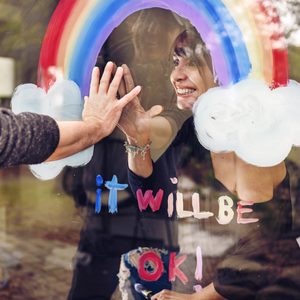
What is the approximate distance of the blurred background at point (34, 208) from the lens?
6.29 ft

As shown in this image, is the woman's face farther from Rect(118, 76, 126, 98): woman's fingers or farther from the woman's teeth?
Rect(118, 76, 126, 98): woman's fingers

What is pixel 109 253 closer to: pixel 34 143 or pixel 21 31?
pixel 34 143

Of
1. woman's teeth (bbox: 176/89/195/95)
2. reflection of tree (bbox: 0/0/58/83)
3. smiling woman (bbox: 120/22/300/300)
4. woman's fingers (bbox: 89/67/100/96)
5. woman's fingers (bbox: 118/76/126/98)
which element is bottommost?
smiling woman (bbox: 120/22/300/300)

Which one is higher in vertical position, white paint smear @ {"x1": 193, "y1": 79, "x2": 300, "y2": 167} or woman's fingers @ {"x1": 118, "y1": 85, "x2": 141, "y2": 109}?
woman's fingers @ {"x1": 118, "y1": 85, "x2": 141, "y2": 109}

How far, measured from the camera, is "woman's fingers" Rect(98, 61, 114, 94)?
185 centimetres

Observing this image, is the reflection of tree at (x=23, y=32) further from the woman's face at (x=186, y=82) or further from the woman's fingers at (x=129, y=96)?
the woman's face at (x=186, y=82)

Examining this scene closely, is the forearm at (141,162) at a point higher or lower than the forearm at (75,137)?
lower

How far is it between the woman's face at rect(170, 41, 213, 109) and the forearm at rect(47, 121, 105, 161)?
0.30 meters

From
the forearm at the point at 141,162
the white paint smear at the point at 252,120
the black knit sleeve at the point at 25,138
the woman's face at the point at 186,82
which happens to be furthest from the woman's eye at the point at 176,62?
the black knit sleeve at the point at 25,138

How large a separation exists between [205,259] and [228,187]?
0.25 m

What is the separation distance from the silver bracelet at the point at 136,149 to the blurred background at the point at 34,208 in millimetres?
56

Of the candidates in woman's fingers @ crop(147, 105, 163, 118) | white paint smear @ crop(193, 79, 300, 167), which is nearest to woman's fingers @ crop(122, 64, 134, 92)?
woman's fingers @ crop(147, 105, 163, 118)

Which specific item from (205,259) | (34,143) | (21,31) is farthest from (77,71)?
(205,259)

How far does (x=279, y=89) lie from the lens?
1.65 meters
